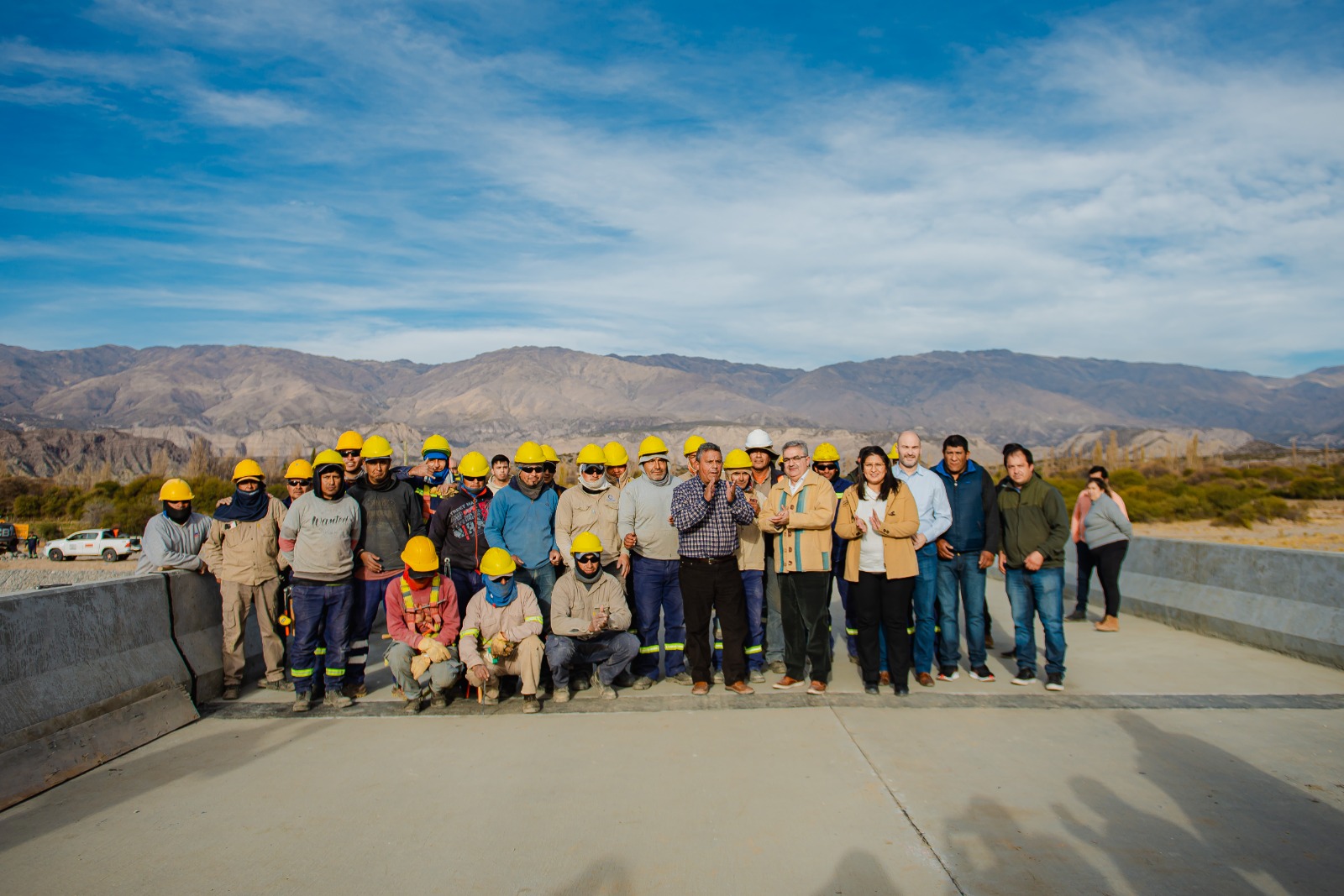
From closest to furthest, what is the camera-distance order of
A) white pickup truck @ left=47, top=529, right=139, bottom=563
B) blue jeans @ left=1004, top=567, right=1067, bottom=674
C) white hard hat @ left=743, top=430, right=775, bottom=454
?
1. blue jeans @ left=1004, top=567, right=1067, bottom=674
2. white hard hat @ left=743, top=430, right=775, bottom=454
3. white pickup truck @ left=47, top=529, right=139, bottom=563

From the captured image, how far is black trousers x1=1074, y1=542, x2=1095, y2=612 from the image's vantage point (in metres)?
9.31

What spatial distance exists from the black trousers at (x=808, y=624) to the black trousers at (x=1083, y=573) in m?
4.44

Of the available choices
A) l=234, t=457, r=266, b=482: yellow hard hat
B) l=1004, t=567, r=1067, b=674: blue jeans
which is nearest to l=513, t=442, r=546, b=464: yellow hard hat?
l=234, t=457, r=266, b=482: yellow hard hat

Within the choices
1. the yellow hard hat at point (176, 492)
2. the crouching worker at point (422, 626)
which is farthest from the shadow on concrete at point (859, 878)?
the yellow hard hat at point (176, 492)

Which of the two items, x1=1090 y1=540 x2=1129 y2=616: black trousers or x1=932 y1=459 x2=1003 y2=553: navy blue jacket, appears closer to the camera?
x1=932 y1=459 x2=1003 y2=553: navy blue jacket

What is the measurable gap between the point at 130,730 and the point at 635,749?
3.48 m

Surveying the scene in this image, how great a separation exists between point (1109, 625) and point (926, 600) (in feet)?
11.0

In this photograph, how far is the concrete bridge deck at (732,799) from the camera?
3.70m

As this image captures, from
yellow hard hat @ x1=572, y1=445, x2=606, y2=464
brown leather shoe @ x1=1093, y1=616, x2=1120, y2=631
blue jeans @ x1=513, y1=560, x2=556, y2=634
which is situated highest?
yellow hard hat @ x1=572, y1=445, x2=606, y2=464

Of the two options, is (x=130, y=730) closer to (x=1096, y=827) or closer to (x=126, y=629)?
(x=126, y=629)

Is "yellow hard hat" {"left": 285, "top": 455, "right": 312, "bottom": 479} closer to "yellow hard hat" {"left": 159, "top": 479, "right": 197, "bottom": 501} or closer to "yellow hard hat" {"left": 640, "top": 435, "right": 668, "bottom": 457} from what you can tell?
"yellow hard hat" {"left": 159, "top": 479, "right": 197, "bottom": 501}

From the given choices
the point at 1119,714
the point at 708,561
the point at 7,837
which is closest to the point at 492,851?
the point at 7,837

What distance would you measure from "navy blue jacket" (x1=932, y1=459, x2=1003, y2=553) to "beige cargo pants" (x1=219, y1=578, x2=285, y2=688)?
5931 mm

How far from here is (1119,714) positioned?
5820 mm
